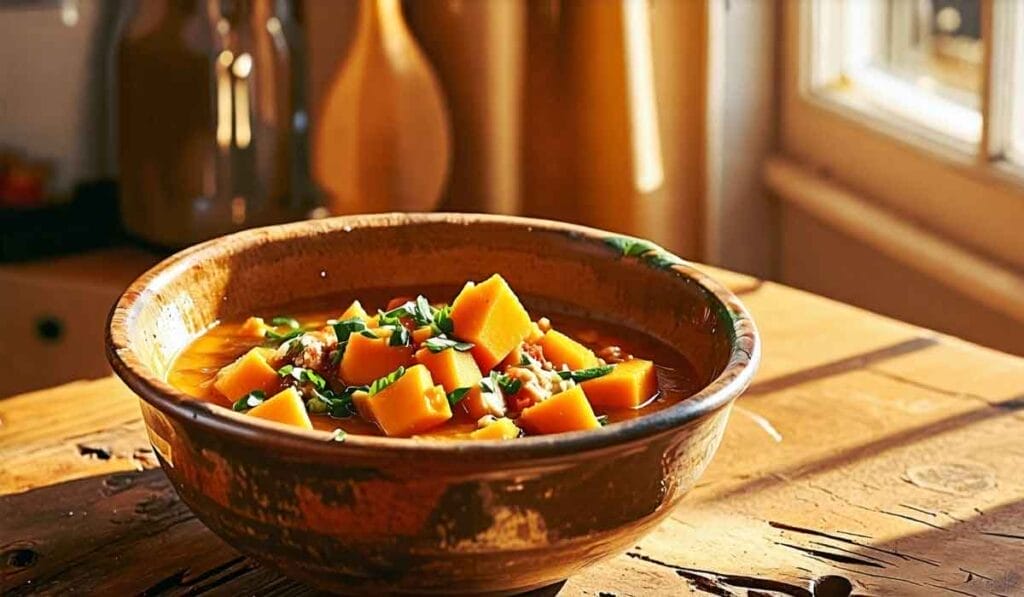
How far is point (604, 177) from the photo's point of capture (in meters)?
2.47

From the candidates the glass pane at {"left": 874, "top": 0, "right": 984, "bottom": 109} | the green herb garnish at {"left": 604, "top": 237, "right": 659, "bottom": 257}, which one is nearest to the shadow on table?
the green herb garnish at {"left": 604, "top": 237, "right": 659, "bottom": 257}

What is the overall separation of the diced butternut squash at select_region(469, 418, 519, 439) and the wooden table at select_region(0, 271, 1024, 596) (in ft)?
0.47

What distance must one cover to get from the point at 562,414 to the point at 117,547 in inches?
14.7

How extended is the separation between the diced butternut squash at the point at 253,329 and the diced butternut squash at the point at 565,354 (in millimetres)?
254

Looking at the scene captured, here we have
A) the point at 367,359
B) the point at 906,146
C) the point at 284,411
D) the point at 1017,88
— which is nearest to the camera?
the point at 284,411

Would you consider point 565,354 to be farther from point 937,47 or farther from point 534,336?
point 937,47

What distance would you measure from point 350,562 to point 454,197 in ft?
5.63

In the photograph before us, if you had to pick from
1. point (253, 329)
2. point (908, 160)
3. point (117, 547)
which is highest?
point (253, 329)

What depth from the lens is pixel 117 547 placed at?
1.14m

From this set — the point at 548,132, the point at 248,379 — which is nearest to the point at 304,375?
the point at 248,379

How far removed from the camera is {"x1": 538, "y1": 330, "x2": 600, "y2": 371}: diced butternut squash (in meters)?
1.16

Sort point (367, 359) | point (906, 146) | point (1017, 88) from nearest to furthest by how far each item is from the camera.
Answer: point (367, 359)
point (1017, 88)
point (906, 146)

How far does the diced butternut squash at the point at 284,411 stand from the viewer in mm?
1000

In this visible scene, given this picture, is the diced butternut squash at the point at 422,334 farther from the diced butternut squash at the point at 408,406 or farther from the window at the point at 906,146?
the window at the point at 906,146
